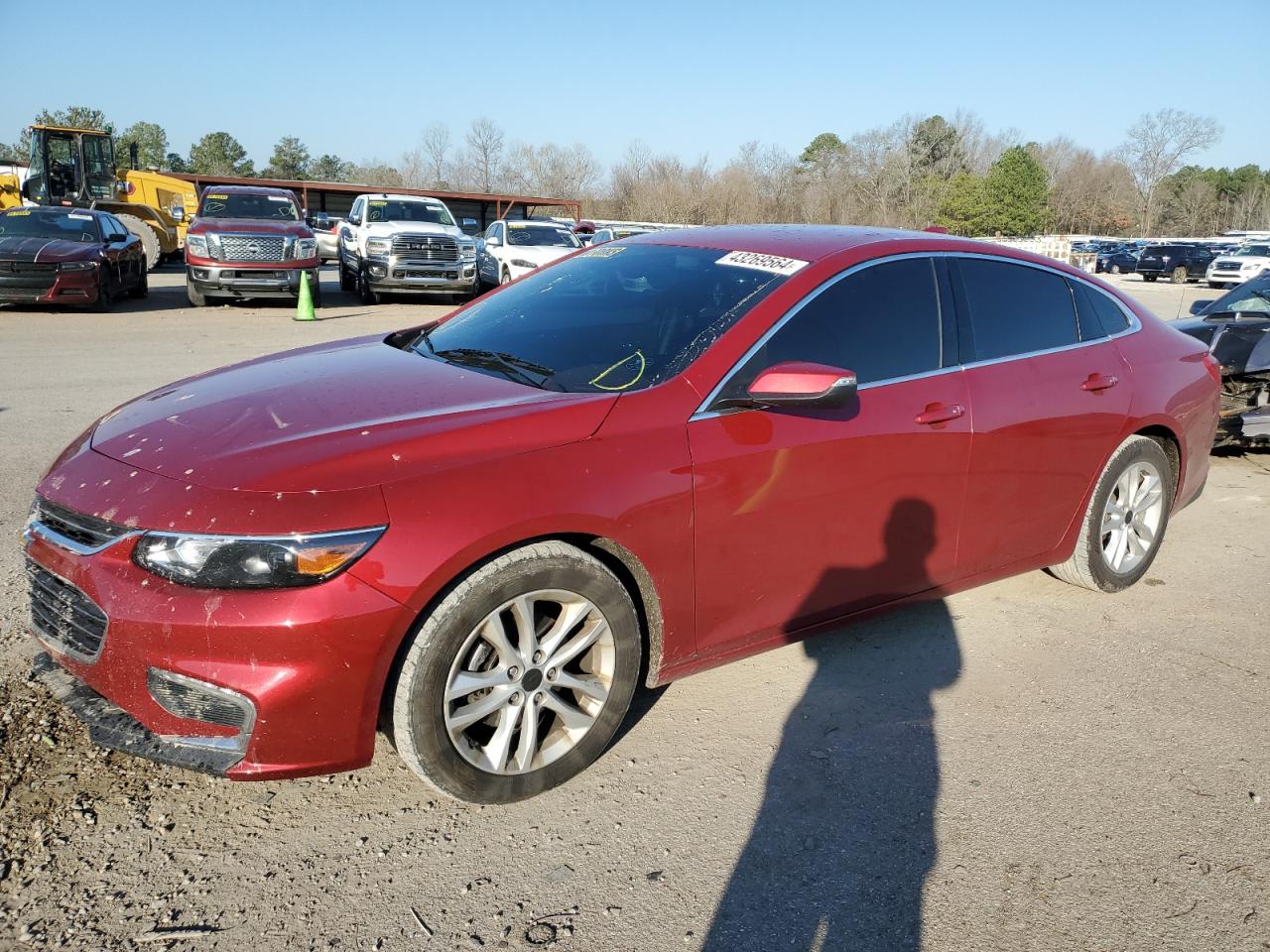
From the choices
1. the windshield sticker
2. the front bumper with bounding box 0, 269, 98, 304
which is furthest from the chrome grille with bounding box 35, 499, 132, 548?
the front bumper with bounding box 0, 269, 98, 304

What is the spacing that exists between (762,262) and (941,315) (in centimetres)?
77

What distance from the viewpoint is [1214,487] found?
7.19 metres

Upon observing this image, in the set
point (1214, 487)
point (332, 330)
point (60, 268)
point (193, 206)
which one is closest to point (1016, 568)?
point (1214, 487)

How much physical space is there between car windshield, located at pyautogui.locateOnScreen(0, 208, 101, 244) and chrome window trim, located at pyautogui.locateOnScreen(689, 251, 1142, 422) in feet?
50.3

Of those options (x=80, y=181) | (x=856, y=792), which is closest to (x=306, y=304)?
(x=80, y=181)

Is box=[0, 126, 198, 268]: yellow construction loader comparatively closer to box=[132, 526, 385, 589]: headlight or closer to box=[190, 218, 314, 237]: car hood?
box=[190, 218, 314, 237]: car hood

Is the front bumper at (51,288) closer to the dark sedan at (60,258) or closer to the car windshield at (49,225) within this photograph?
the dark sedan at (60,258)

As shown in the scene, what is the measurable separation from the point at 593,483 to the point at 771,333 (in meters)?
0.92

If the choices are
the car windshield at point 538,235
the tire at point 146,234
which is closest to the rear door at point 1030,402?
the car windshield at point 538,235

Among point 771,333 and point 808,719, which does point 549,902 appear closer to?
point 808,719

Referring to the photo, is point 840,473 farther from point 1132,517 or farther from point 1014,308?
point 1132,517

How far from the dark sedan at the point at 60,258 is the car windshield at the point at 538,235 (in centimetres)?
782

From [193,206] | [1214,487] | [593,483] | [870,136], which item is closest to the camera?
[593,483]

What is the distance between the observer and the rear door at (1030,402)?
401cm
